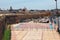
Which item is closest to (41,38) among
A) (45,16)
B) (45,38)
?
(45,38)

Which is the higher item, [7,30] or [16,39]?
[7,30]

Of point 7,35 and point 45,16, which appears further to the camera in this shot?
point 45,16

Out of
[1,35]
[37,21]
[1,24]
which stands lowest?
[37,21]

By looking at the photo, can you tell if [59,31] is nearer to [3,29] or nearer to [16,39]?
[16,39]

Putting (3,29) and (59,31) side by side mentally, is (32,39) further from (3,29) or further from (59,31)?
(3,29)

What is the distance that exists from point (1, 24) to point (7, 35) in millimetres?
205

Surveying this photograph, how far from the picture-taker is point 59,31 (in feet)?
27.5

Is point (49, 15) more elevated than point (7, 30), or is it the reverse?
point (7, 30)

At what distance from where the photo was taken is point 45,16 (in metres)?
12.8

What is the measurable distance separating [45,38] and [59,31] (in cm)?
143

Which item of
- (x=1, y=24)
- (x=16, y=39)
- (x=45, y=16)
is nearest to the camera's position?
(x=1, y=24)

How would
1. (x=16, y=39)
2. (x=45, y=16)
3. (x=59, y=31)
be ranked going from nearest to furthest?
(x=16, y=39), (x=59, y=31), (x=45, y=16)

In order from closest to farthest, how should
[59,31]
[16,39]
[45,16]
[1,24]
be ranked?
[1,24] < [16,39] < [59,31] < [45,16]

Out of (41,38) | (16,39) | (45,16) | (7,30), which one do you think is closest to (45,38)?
(41,38)
